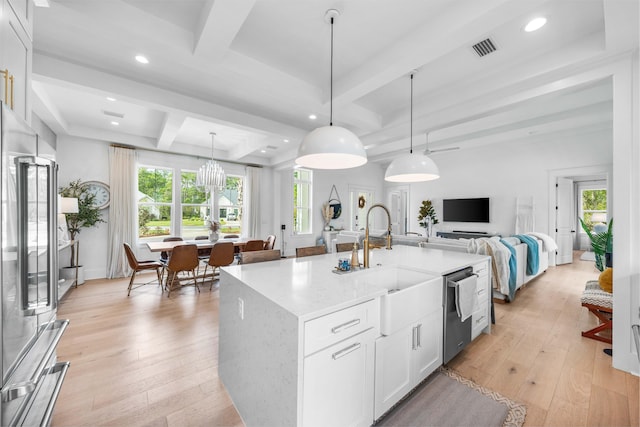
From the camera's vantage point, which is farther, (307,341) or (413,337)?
(413,337)

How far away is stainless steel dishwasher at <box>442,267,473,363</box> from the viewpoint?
1.99m

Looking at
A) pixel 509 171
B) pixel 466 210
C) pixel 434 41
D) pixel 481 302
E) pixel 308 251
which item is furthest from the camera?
pixel 466 210

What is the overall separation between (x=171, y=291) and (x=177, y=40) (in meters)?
3.56

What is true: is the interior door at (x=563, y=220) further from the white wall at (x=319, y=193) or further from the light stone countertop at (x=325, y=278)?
the light stone countertop at (x=325, y=278)

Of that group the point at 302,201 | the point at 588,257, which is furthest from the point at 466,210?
the point at 302,201

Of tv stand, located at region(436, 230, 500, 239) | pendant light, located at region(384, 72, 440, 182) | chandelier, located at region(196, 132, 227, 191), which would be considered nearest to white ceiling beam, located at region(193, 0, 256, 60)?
pendant light, located at region(384, 72, 440, 182)

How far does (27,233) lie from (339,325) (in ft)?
4.30

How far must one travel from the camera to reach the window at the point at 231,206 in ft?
21.6

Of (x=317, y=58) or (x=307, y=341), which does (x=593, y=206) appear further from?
(x=307, y=341)

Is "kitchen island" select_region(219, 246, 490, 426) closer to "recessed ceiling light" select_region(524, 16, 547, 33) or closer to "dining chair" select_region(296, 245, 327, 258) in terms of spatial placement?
"dining chair" select_region(296, 245, 327, 258)

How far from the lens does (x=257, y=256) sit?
95.7 inches

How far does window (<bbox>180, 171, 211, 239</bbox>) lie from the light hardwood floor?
8.70 feet

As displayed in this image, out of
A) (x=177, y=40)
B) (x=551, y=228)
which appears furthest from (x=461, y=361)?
(x=551, y=228)

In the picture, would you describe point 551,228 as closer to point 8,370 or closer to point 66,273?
point 8,370
